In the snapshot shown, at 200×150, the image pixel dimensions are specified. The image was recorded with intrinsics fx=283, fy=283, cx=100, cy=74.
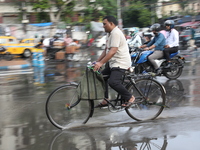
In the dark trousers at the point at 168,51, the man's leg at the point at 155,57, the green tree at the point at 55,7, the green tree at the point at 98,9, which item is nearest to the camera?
the man's leg at the point at 155,57

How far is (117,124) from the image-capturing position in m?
4.88

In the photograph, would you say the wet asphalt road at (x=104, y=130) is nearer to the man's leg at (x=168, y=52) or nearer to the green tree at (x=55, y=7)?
the man's leg at (x=168, y=52)

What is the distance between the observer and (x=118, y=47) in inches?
179

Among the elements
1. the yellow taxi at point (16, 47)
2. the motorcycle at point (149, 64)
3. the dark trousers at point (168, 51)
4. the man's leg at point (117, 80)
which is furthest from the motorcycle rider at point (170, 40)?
the yellow taxi at point (16, 47)

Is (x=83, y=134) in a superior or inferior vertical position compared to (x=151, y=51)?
inferior

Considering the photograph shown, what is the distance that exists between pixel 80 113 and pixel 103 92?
58cm

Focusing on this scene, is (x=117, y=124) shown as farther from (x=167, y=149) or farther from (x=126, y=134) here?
(x=167, y=149)

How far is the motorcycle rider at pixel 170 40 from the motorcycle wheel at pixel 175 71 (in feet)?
0.63

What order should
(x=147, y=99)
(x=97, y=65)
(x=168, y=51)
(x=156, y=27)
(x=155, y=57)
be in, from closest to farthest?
1. (x=97, y=65)
2. (x=147, y=99)
3. (x=156, y=27)
4. (x=155, y=57)
5. (x=168, y=51)

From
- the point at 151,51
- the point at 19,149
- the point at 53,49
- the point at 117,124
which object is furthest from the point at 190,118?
the point at 53,49

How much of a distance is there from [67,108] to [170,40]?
4.90 metres

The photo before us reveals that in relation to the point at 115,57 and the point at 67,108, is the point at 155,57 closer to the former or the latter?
the point at 115,57

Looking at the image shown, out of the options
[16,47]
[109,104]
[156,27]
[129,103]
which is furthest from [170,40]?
[16,47]

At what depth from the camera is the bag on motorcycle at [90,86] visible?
4539 millimetres
